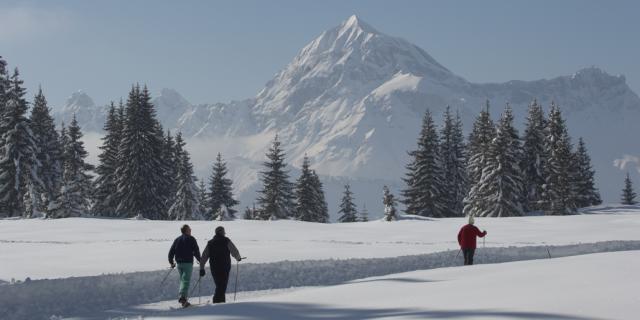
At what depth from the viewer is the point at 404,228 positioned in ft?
117

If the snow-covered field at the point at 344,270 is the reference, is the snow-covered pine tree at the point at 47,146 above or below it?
above

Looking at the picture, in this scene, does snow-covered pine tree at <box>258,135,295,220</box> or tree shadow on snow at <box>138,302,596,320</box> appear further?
snow-covered pine tree at <box>258,135,295,220</box>

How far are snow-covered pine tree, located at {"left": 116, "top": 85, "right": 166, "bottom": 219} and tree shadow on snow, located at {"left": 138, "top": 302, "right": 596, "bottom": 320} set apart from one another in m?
41.6

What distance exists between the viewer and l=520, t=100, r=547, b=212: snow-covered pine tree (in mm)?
58562

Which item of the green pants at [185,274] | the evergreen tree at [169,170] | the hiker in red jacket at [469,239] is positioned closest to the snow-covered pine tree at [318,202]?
the evergreen tree at [169,170]

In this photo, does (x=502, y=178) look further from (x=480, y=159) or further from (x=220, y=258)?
(x=220, y=258)

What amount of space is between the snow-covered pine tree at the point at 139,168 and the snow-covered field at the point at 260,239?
15477 mm

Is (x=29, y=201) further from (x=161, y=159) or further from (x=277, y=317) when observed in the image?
(x=277, y=317)

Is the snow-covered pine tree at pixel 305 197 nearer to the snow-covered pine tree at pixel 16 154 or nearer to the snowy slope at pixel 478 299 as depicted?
the snow-covered pine tree at pixel 16 154

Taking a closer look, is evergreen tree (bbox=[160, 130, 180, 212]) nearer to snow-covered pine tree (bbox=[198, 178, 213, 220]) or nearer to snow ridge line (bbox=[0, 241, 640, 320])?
snow-covered pine tree (bbox=[198, 178, 213, 220])

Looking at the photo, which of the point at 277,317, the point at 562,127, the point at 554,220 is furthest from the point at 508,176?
the point at 277,317

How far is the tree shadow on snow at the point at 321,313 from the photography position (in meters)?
10.2

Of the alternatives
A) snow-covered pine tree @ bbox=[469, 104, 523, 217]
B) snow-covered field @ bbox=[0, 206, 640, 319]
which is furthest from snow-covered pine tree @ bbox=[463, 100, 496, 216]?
snow-covered field @ bbox=[0, 206, 640, 319]

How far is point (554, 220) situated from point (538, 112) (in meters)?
23.7
